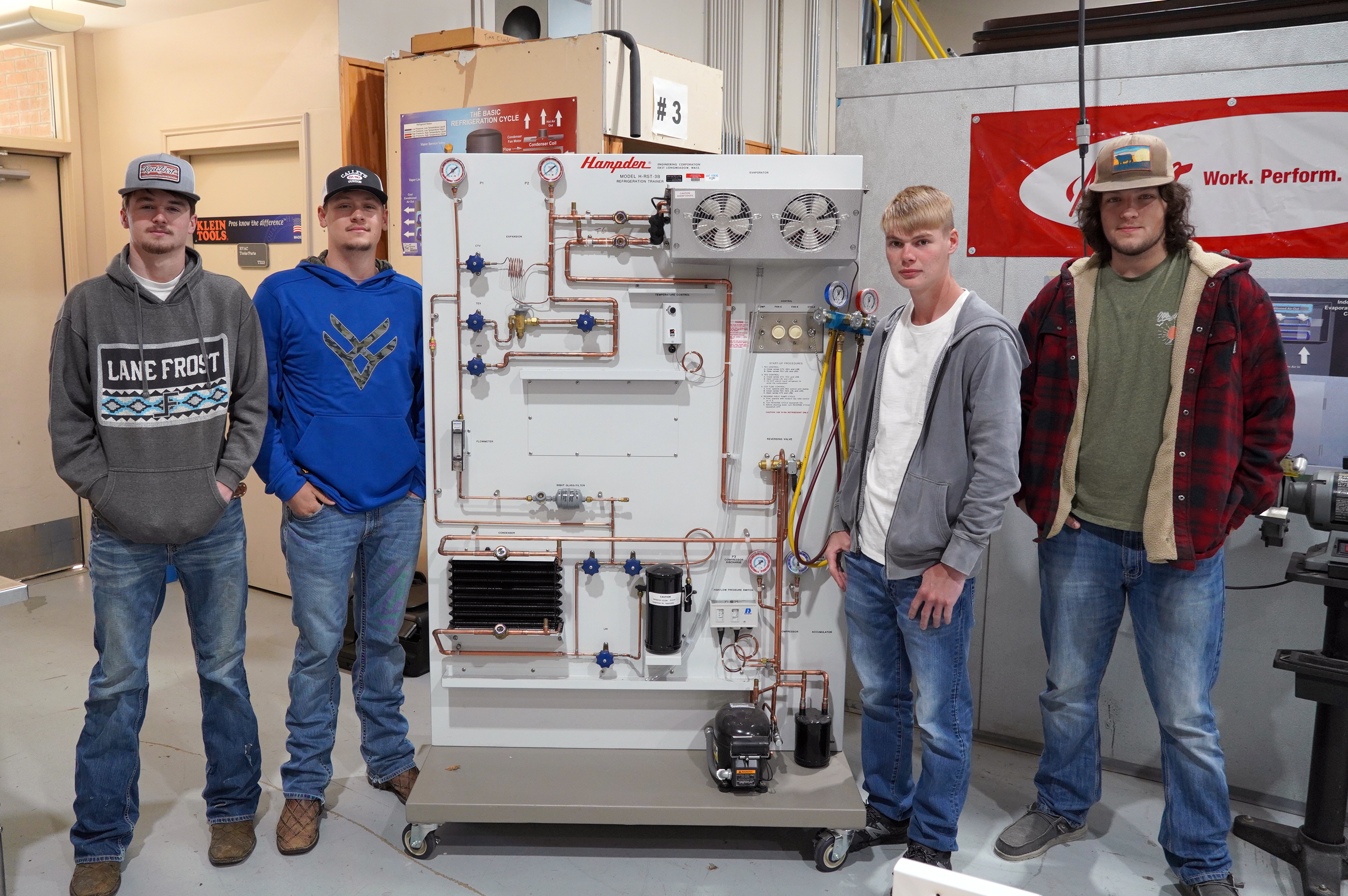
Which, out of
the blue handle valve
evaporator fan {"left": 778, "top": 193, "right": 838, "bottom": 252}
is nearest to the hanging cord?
the blue handle valve

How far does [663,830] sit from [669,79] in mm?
2935

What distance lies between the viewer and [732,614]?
8.99 ft

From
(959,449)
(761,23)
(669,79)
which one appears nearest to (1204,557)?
(959,449)

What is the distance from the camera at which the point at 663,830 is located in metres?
2.79

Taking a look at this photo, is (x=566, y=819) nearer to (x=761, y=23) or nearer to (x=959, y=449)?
(x=959, y=449)

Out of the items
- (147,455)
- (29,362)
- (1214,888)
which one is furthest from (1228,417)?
(29,362)

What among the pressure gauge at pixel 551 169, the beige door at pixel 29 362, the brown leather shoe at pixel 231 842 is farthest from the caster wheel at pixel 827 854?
the beige door at pixel 29 362

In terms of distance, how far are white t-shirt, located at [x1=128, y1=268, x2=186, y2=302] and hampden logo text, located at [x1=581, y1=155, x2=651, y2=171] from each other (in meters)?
1.08

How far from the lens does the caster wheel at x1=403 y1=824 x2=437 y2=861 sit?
2.60 meters

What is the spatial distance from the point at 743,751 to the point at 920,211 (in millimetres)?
1461

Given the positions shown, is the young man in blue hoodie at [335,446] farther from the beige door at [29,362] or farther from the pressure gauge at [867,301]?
the beige door at [29,362]

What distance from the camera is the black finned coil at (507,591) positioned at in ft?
8.86

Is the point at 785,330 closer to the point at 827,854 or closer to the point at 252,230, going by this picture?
the point at 827,854

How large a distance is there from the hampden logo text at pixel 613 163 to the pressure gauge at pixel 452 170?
0.33 meters
